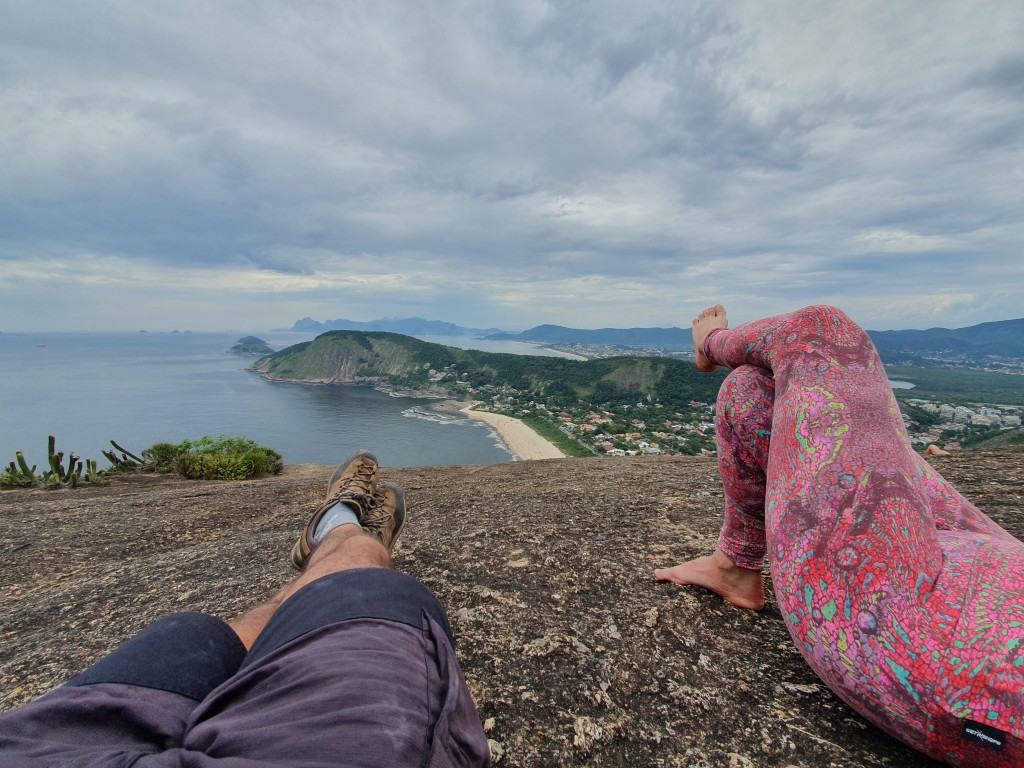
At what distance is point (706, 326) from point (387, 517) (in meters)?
2.02

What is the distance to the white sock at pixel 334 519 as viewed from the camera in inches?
91.4

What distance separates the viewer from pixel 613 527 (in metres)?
3.19

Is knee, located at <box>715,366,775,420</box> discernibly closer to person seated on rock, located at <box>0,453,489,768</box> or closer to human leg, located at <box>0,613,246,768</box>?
person seated on rock, located at <box>0,453,489,768</box>

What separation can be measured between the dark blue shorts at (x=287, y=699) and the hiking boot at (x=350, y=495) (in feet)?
3.16

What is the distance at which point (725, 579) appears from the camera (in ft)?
6.87

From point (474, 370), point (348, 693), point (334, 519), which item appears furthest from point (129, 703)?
point (474, 370)

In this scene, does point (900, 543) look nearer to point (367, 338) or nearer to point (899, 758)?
point (899, 758)

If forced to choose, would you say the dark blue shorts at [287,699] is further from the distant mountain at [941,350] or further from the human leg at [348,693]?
the distant mountain at [941,350]

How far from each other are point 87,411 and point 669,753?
278ft

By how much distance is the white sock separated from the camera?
7.62ft

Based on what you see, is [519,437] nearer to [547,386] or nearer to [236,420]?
[547,386]

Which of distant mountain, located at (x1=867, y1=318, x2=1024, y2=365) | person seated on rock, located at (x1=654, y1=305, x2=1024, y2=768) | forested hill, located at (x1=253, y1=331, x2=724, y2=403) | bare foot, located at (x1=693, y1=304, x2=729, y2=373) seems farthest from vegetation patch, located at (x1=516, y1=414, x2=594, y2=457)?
distant mountain, located at (x1=867, y1=318, x2=1024, y2=365)

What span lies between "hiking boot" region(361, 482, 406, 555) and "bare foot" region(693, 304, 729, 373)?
6.11ft

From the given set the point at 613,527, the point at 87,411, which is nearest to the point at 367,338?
the point at 87,411
